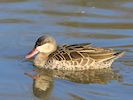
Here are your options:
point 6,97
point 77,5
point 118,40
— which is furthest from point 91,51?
point 77,5

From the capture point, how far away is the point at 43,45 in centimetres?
1239

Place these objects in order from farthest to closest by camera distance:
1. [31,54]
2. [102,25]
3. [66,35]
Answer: [102,25] → [66,35] → [31,54]

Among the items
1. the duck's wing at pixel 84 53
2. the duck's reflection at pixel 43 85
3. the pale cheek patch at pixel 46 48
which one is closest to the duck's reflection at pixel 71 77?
the duck's reflection at pixel 43 85

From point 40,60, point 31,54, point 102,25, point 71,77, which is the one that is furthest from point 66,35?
point 71,77

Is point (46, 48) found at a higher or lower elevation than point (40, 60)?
higher

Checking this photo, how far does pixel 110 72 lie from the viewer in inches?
470

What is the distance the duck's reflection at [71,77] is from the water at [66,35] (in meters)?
0.04

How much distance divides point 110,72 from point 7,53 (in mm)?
1949

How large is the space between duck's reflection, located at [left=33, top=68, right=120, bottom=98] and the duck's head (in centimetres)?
42

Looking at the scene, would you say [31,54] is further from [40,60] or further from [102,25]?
[102,25]

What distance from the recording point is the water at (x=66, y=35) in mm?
10789

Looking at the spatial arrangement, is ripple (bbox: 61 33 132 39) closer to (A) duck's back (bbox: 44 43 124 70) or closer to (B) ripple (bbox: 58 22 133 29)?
(B) ripple (bbox: 58 22 133 29)

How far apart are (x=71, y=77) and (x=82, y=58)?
55cm

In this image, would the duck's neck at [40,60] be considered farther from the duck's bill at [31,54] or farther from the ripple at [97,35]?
the ripple at [97,35]
